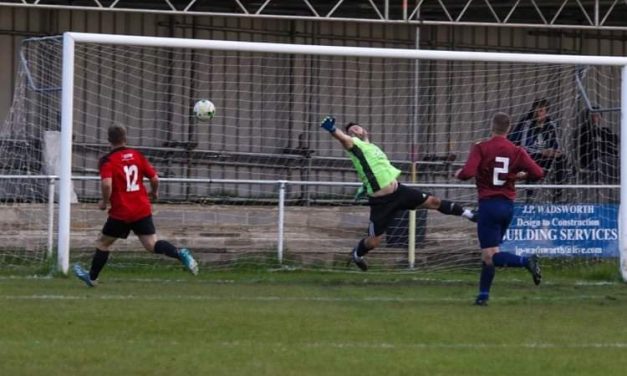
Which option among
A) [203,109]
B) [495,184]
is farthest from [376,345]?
[203,109]

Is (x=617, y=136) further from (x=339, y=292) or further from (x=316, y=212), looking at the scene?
(x=339, y=292)

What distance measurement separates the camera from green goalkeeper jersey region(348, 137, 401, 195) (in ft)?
53.9

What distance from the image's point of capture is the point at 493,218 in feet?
46.0

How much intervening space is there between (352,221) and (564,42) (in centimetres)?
1118

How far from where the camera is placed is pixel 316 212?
66.0ft

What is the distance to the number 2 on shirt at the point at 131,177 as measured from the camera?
1501 centimetres

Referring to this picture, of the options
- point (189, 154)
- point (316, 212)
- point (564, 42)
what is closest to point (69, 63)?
point (316, 212)

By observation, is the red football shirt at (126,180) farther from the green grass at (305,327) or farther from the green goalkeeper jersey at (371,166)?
the green goalkeeper jersey at (371,166)

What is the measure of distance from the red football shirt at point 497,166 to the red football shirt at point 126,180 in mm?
3397

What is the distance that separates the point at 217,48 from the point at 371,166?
91.5 inches

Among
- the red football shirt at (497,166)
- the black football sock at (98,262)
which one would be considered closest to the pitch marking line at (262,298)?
the black football sock at (98,262)

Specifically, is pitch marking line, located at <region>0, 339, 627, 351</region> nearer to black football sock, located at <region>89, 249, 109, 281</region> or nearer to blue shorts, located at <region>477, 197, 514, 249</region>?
blue shorts, located at <region>477, 197, 514, 249</region>

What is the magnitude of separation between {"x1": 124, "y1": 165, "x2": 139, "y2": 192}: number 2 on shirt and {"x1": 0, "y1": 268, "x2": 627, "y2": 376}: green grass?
1049 mm

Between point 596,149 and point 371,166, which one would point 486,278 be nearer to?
point 371,166
